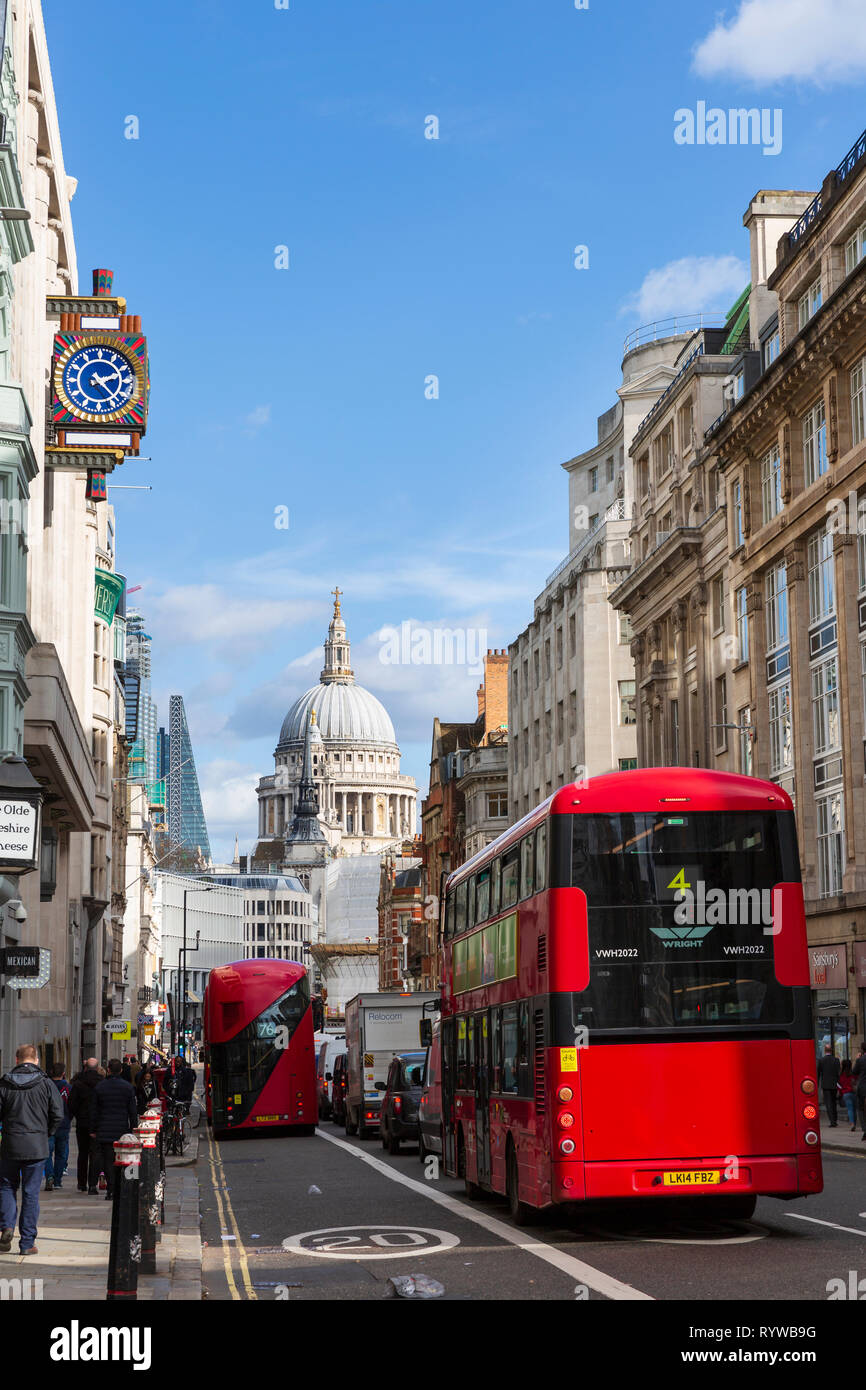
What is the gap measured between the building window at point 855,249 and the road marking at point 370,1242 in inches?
1222

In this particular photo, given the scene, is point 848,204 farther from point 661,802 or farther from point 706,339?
point 661,802

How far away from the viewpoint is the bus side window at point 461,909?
21.9 meters

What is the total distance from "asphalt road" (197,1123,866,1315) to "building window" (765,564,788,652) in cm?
2598

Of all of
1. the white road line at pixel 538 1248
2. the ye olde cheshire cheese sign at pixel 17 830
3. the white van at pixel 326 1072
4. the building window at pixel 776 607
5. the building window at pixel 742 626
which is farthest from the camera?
the white van at pixel 326 1072

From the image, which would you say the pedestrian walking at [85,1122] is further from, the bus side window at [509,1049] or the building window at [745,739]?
the building window at [745,739]

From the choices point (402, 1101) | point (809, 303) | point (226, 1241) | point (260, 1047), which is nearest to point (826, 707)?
point (809, 303)

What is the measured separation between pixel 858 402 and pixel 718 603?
1398 centimetres

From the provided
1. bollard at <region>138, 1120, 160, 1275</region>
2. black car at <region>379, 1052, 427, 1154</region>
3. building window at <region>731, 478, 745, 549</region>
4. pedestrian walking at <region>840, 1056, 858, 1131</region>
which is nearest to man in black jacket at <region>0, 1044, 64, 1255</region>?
bollard at <region>138, 1120, 160, 1275</region>

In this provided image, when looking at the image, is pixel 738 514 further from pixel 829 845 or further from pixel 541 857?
pixel 541 857

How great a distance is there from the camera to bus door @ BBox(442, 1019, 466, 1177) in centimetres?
2283

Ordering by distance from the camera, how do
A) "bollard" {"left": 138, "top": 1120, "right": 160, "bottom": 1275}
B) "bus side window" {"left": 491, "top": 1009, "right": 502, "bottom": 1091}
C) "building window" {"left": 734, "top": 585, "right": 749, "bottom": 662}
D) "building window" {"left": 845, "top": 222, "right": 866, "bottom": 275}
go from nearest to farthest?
1. "bollard" {"left": 138, "top": 1120, "right": 160, "bottom": 1275}
2. "bus side window" {"left": 491, "top": 1009, "right": 502, "bottom": 1091}
3. "building window" {"left": 845, "top": 222, "right": 866, "bottom": 275}
4. "building window" {"left": 734, "top": 585, "right": 749, "bottom": 662}

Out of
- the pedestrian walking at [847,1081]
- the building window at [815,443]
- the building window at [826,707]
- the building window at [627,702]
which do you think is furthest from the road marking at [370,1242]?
the building window at [627,702]

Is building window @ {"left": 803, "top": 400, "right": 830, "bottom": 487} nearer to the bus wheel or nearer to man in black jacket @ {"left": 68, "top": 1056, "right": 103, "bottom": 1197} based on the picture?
man in black jacket @ {"left": 68, "top": 1056, "right": 103, "bottom": 1197}

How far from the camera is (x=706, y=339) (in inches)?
2441
